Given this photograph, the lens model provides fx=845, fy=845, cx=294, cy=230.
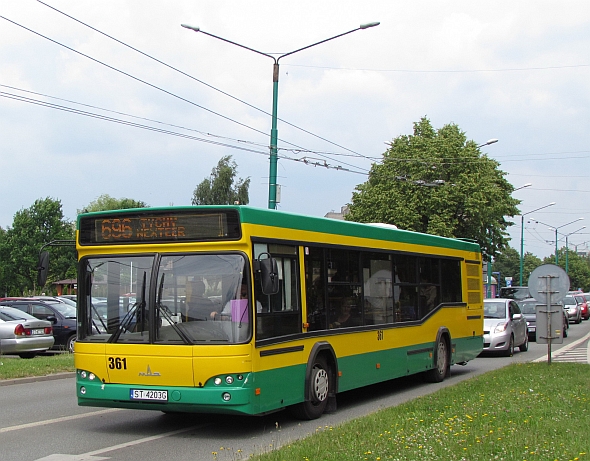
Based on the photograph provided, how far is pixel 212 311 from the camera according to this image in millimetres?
9359

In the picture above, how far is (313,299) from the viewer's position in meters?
11.0

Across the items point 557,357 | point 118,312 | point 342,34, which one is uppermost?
point 342,34

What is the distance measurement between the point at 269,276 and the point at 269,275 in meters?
0.01

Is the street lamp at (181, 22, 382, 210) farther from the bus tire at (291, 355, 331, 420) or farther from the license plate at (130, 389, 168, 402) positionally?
the license plate at (130, 389, 168, 402)

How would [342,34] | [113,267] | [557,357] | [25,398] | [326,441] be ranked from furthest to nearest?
1. [557,357]
2. [342,34]
3. [25,398]
4. [113,267]
5. [326,441]

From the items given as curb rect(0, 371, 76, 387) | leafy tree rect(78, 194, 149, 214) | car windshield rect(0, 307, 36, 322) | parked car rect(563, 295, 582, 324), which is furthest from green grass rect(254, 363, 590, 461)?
leafy tree rect(78, 194, 149, 214)

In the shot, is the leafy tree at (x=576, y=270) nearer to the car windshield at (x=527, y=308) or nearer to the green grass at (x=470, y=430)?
the car windshield at (x=527, y=308)

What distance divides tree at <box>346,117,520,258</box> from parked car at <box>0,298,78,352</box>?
1018 inches

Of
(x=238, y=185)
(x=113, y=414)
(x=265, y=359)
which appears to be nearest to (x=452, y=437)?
(x=265, y=359)

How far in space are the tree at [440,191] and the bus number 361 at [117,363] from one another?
3859 cm

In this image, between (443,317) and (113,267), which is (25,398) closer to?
(113,267)

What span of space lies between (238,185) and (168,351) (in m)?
77.9

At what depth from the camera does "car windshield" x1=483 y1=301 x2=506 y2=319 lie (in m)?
23.5

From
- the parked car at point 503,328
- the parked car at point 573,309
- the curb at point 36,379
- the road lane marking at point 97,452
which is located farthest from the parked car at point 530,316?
the road lane marking at point 97,452
